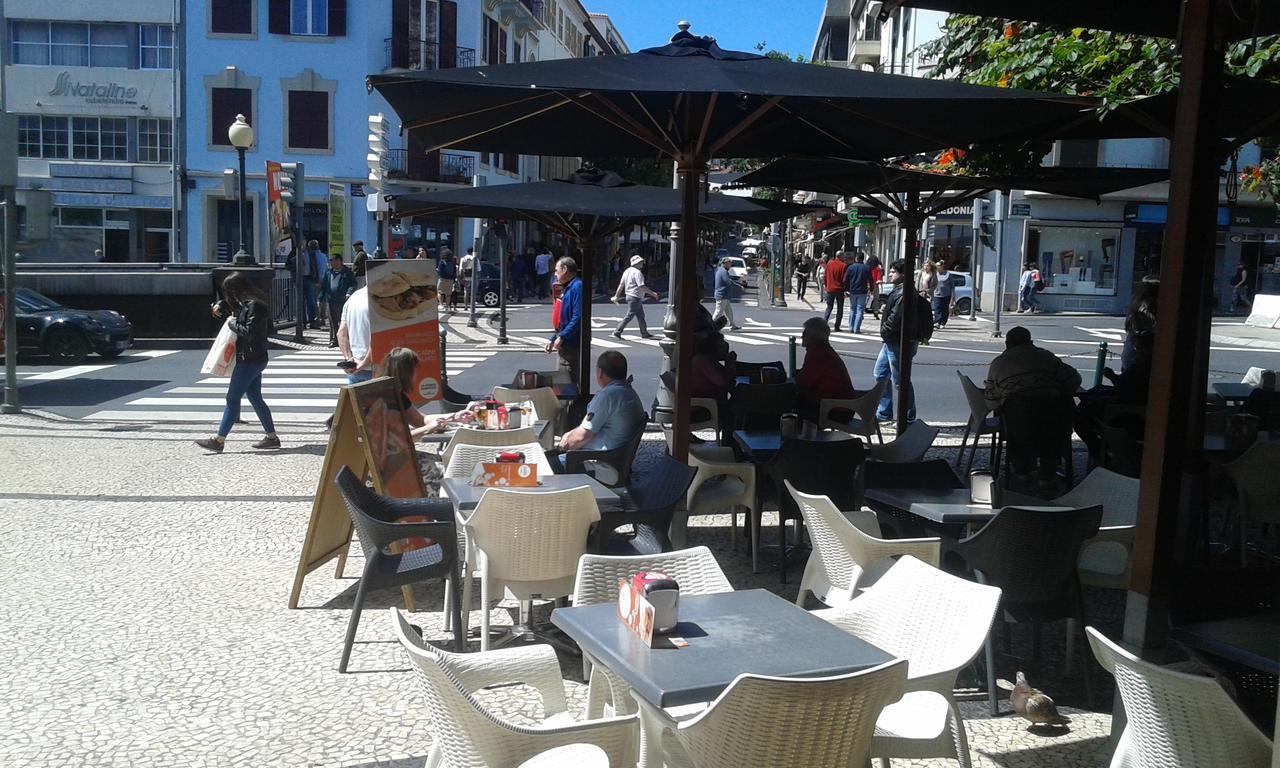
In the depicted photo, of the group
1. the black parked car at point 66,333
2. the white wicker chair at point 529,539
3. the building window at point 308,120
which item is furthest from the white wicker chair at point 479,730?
the building window at point 308,120

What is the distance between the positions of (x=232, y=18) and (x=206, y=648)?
3624cm

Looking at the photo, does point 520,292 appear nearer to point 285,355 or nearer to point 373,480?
point 285,355

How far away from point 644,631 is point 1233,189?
7207mm

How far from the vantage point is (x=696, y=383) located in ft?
33.7

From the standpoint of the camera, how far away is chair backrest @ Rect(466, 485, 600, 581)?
5277 millimetres

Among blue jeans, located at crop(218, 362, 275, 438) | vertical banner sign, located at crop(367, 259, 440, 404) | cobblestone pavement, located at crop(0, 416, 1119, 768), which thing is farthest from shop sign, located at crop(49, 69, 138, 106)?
cobblestone pavement, located at crop(0, 416, 1119, 768)

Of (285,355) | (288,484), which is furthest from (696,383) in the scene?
(285,355)

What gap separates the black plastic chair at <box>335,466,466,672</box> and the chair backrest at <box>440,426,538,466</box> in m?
1.25

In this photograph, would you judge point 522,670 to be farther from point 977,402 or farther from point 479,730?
point 977,402

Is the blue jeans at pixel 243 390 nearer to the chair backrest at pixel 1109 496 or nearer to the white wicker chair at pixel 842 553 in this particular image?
the white wicker chair at pixel 842 553

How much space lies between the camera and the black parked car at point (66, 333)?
61.0ft

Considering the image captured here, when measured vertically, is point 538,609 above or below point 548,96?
below

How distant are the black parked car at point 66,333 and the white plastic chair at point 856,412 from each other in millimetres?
13671

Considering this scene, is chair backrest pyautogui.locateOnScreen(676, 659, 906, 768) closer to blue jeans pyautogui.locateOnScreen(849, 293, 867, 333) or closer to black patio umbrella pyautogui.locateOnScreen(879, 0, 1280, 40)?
black patio umbrella pyautogui.locateOnScreen(879, 0, 1280, 40)
